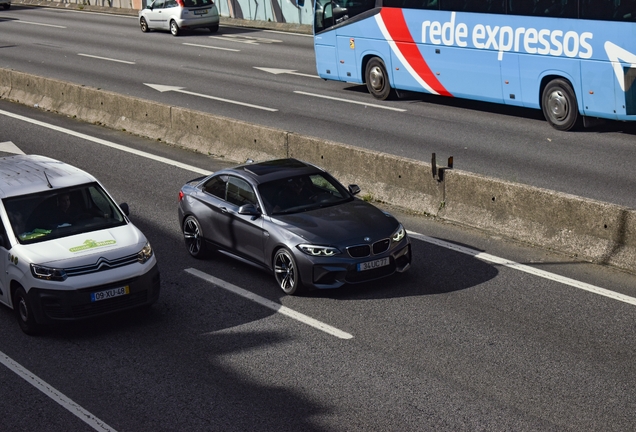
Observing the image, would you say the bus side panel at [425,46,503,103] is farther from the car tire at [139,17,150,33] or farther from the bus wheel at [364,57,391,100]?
the car tire at [139,17,150,33]

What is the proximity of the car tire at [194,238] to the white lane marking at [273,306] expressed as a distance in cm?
47

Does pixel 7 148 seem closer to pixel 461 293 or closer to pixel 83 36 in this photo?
pixel 461 293

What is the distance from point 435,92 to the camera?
22391 millimetres

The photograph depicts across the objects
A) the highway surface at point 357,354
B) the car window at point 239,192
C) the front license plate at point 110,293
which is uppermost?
the car window at point 239,192

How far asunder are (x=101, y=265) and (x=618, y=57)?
11.6 metres

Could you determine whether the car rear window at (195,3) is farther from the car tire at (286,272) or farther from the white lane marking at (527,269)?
the car tire at (286,272)

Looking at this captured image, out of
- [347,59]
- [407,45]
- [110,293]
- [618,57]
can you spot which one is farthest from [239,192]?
[347,59]

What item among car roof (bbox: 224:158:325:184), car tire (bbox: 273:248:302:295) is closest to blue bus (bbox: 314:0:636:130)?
car roof (bbox: 224:158:325:184)

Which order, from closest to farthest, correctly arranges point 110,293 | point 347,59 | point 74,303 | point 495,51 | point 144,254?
point 74,303, point 110,293, point 144,254, point 495,51, point 347,59

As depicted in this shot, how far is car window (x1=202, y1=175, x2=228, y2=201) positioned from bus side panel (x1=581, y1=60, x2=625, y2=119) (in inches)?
A: 353

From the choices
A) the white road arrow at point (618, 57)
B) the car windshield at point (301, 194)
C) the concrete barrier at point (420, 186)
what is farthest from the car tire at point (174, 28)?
the car windshield at point (301, 194)

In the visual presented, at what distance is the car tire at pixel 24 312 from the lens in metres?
9.98

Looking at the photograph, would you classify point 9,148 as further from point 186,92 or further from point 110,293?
point 110,293

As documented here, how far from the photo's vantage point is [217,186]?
41.7ft
